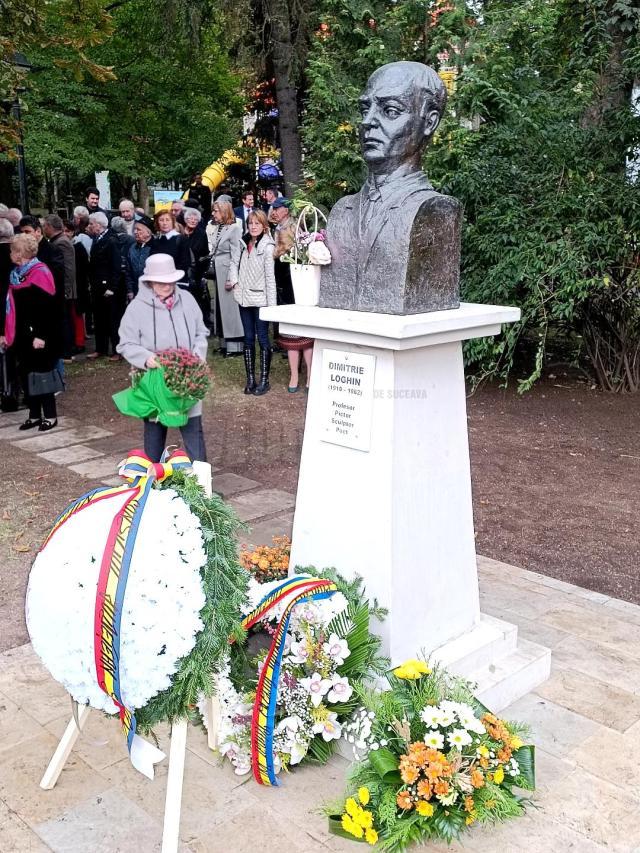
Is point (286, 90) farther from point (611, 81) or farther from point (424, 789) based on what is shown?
point (424, 789)

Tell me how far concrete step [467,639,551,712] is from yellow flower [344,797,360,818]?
0.89 metres

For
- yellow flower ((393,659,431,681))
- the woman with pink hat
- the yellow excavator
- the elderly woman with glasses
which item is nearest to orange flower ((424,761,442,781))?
yellow flower ((393,659,431,681))

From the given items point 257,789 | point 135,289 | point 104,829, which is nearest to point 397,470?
point 257,789

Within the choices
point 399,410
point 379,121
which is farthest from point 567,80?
point 399,410

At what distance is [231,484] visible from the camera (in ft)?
21.5

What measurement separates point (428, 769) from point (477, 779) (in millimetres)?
169

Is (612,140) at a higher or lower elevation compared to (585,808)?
higher

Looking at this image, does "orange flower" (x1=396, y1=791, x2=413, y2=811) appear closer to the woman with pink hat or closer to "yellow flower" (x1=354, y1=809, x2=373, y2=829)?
"yellow flower" (x1=354, y1=809, x2=373, y2=829)

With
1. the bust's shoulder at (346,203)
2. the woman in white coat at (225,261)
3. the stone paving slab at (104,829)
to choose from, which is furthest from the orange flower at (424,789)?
the woman in white coat at (225,261)

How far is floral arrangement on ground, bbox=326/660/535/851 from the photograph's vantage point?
8.75 feet

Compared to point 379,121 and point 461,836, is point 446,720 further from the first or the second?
point 379,121

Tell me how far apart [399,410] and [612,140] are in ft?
19.9

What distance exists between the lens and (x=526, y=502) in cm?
618

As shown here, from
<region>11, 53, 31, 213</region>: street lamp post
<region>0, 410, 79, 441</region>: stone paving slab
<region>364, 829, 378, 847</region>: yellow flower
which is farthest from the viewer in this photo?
<region>11, 53, 31, 213</region>: street lamp post
